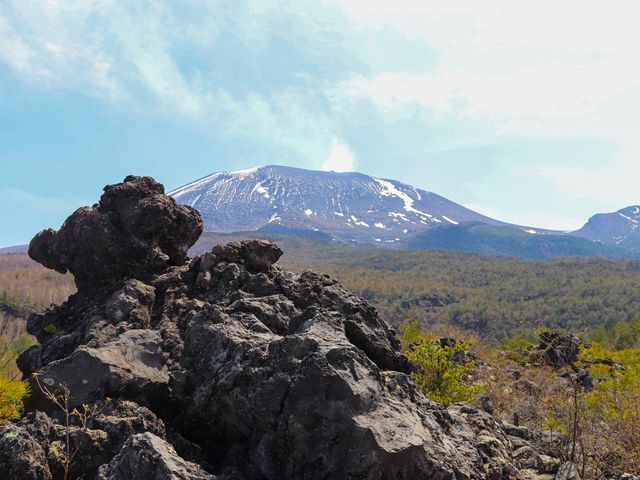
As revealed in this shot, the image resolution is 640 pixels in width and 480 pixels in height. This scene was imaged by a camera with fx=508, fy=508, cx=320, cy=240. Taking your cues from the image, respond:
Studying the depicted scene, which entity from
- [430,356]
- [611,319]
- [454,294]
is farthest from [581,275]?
[430,356]

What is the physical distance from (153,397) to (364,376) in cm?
282

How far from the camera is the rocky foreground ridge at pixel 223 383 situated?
4.69m

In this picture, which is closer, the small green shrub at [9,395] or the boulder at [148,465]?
the boulder at [148,465]

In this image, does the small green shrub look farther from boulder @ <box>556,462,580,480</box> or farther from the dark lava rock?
boulder @ <box>556,462,580,480</box>

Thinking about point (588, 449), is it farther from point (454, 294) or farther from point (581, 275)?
point (581, 275)

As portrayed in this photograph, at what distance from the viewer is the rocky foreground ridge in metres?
4.69

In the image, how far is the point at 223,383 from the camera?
5.69 meters

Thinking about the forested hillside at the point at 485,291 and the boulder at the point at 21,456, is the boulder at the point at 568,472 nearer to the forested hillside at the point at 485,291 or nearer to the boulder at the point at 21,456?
the boulder at the point at 21,456

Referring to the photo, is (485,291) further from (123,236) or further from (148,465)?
(148,465)

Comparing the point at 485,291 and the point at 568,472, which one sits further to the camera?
the point at 485,291

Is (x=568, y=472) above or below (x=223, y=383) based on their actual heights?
below

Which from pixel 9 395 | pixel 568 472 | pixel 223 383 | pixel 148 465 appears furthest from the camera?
pixel 568 472

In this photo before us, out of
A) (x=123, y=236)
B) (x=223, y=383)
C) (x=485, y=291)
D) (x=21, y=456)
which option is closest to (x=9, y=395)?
(x=21, y=456)

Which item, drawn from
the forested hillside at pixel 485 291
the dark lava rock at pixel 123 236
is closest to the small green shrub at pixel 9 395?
the dark lava rock at pixel 123 236
